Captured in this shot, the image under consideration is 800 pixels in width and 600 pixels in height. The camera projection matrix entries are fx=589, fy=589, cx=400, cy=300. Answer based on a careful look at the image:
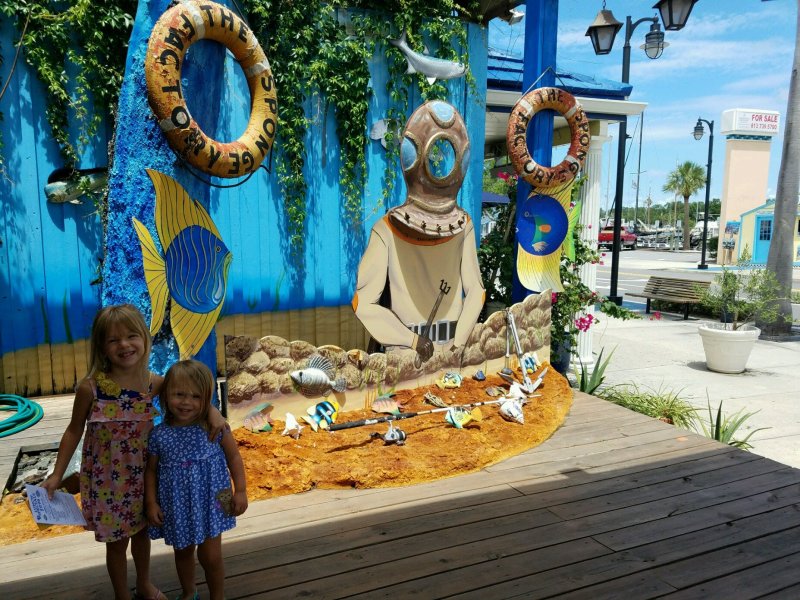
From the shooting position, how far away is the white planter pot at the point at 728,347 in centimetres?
687

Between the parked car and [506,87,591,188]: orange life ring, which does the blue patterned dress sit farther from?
the parked car

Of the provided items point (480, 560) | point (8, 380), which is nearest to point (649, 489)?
point (480, 560)

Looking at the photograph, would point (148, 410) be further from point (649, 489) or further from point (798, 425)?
point (798, 425)

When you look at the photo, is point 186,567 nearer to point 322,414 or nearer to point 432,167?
point 322,414

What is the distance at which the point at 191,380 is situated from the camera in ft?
6.17

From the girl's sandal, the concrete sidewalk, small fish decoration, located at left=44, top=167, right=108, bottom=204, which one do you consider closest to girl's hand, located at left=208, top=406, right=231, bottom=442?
the girl's sandal

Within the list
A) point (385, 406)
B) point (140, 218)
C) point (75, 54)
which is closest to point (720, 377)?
point (385, 406)

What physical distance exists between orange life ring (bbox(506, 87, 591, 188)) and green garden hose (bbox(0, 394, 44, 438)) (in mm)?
4249

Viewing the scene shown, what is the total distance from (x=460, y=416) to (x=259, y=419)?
1.35 metres

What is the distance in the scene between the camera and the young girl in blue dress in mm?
1896

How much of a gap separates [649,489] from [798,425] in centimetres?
298

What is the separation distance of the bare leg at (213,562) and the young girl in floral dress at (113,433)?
0.23 metres

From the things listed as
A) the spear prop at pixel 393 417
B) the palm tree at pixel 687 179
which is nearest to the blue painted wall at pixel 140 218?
the spear prop at pixel 393 417

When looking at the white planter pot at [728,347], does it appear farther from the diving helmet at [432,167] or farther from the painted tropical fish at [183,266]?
the painted tropical fish at [183,266]
